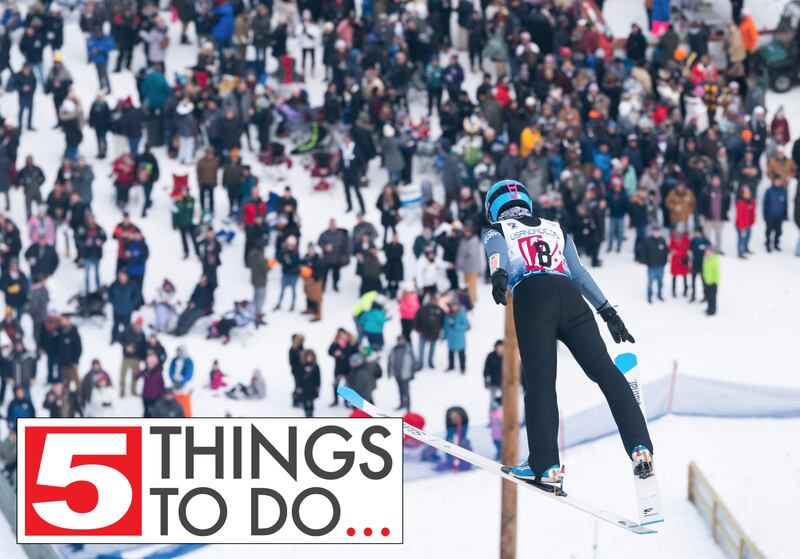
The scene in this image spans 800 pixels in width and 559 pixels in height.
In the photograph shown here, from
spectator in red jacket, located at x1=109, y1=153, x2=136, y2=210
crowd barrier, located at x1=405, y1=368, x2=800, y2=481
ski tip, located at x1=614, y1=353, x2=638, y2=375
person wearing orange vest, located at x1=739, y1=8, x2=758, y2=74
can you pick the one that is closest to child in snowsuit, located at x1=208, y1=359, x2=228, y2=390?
crowd barrier, located at x1=405, y1=368, x2=800, y2=481

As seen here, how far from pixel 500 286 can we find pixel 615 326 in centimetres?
79

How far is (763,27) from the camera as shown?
110 feet

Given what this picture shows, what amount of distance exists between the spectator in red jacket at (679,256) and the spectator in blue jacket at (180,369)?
724 centimetres

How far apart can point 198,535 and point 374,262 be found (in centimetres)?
1457

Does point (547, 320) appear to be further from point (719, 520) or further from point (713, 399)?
point (713, 399)

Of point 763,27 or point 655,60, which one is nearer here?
point 655,60

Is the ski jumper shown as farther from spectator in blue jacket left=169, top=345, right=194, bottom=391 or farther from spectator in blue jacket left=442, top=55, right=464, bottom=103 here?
spectator in blue jacket left=442, top=55, right=464, bottom=103

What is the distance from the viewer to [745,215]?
26828 millimetres

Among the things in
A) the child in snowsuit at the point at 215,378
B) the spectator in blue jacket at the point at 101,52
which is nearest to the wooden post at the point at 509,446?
the child in snowsuit at the point at 215,378

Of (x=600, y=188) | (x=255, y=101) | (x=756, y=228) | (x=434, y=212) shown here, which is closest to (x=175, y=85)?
(x=255, y=101)

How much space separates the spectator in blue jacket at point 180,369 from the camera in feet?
77.4

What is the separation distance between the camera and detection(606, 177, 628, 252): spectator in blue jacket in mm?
26138

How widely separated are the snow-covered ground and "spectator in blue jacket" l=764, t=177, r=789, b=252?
52cm

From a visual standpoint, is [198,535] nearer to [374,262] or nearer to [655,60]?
[374,262]
